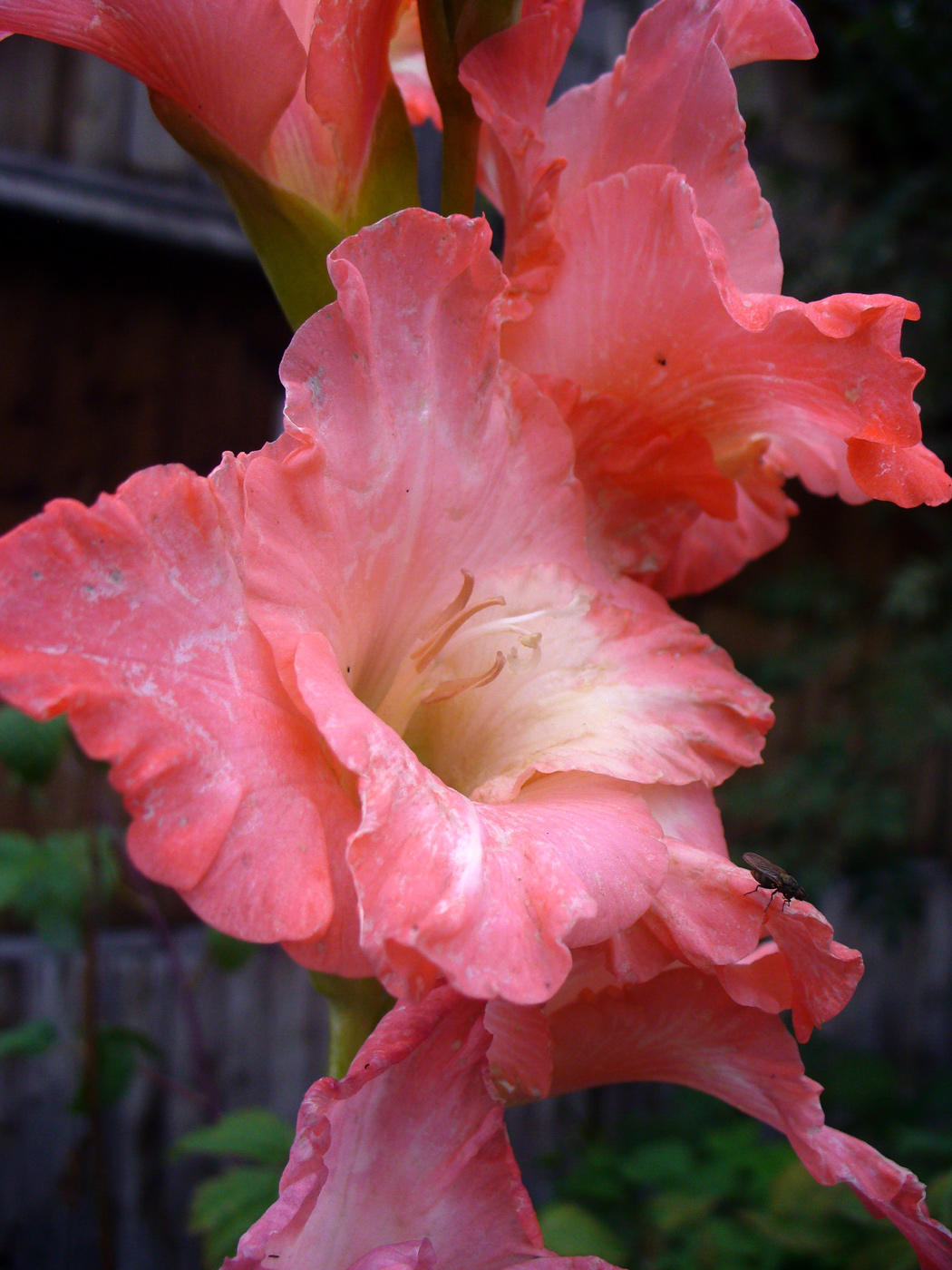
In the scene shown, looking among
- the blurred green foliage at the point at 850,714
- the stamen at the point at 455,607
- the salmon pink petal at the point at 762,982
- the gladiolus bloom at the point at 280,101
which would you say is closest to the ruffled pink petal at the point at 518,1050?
the salmon pink petal at the point at 762,982

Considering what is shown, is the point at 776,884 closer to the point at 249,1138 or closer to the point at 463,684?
the point at 463,684

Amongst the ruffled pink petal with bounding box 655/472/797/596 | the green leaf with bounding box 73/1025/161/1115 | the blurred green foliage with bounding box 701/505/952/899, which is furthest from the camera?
the blurred green foliage with bounding box 701/505/952/899

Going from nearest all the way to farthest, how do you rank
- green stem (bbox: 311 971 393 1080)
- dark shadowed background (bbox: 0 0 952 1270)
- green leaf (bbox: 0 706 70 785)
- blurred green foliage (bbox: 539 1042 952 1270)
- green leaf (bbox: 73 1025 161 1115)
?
green stem (bbox: 311 971 393 1080)
green leaf (bbox: 0 706 70 785)
blurred green foliage (bbox: 539 1042 952 1270)
green leaf (bbox: 73 1025 161 1115)
dark shadowed background (bbox: 0 0 952 1270)

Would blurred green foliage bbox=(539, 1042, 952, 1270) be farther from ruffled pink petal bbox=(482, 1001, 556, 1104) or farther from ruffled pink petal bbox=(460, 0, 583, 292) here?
ruffled pink petal bbox=(460, 0, 583, 292)

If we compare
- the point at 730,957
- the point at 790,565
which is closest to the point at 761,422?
the point at 730,957

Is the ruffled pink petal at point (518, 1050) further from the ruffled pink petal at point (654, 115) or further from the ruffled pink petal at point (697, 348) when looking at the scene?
the ruffled pink petal at point (654, 115)

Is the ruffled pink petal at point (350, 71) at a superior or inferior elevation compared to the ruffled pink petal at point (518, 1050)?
superior

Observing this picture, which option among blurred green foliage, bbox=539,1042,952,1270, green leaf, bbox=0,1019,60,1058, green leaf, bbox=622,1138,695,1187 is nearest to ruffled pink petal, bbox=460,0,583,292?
blurred green foliage, bbox=539,1042,952,1270
